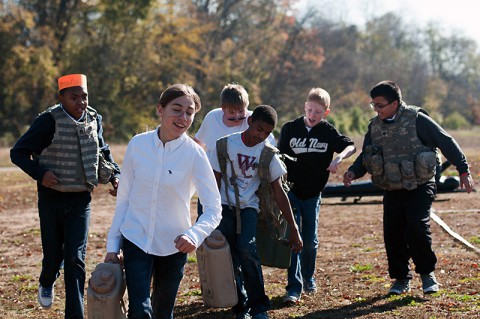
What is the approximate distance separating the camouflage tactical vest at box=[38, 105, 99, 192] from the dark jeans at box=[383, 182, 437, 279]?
2.86 metres

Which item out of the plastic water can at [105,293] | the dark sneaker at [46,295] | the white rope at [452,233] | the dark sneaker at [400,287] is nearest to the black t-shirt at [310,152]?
the dark sneaker at [400,287]

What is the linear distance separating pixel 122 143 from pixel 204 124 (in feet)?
104

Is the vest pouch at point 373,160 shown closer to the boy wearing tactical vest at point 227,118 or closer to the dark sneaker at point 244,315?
the boy wearing tactical vest at point 227,118

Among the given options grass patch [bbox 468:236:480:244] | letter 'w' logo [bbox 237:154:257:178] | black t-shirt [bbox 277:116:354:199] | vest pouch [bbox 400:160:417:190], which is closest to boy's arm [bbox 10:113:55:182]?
letter 'w' logo [bbox 237:154:257:178]

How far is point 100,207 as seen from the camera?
57.3 feet

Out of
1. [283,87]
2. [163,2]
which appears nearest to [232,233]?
[163,2]

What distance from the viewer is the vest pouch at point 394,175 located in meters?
8.21

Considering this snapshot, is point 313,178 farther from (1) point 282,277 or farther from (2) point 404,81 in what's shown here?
(2) point 404,81

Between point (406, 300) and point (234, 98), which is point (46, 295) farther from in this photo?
point (406, 300)

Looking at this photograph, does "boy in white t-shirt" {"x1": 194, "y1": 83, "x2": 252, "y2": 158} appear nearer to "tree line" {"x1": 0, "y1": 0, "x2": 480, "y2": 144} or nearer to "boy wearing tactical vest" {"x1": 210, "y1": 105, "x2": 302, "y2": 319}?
"boy wearing tactical vest" {"x1": 210, "y1": 105, "x2": 302, "y2": 319}

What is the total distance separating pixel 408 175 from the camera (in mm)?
8156

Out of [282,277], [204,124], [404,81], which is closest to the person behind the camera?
[204,124]

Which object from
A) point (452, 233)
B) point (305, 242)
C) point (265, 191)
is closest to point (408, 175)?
point (305, 242)

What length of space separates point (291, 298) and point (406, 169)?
1.51 meters
